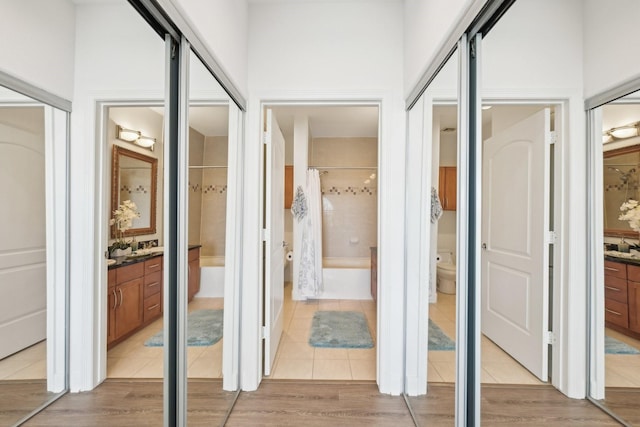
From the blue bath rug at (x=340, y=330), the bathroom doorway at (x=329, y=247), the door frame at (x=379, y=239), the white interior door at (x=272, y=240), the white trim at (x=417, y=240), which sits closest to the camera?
the white trim at (x=417, y=240)

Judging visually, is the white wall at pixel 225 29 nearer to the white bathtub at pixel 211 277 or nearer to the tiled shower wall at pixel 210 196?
the tiled shower wall at pixel 210 196

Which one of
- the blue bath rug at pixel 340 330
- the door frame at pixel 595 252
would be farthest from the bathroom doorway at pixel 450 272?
the blue bath rug at pixel 340 330

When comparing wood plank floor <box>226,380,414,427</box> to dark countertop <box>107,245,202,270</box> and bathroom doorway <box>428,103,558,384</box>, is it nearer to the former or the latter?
bathroom doorway <box>428,103,558,384</box>

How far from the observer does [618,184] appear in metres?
0.55

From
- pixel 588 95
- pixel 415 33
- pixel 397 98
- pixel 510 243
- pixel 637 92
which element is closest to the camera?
pixel 637 92

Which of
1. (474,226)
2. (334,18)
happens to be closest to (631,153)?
(474,226)

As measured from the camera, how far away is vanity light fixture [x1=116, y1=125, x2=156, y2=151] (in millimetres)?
916

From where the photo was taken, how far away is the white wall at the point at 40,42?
0.61 meters

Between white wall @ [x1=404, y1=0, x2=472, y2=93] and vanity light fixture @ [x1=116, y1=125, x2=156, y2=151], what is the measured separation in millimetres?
→ 1247

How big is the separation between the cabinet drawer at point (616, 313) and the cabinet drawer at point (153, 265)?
124 cm

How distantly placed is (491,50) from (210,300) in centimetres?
165

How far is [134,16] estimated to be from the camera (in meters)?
1.04

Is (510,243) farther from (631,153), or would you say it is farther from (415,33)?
(415,33)

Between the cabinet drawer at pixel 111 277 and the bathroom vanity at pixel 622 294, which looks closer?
the bathroom vanity at pixel 622 294
